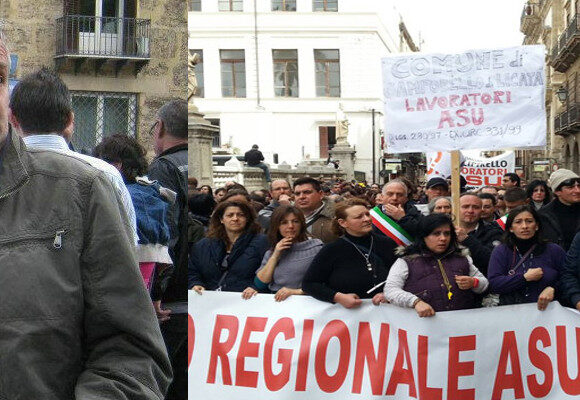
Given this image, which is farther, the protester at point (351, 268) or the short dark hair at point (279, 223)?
the short dark hair at point (279, 223)

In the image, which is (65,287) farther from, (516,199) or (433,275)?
(516,199)

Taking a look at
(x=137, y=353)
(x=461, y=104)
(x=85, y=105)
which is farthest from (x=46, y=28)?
(x=461, y=104)

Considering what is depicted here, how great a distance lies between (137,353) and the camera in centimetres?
180

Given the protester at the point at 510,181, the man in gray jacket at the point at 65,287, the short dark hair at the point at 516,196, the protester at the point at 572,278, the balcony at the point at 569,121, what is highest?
the balcony at the point at 569,121

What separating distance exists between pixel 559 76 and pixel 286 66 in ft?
128

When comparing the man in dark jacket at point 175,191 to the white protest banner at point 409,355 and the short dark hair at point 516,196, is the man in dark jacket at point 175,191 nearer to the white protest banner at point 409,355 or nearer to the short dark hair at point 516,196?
the white protest banner at point 409,355

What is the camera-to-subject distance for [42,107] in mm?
2641

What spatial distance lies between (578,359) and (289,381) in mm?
1662

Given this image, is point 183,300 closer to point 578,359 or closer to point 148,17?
point 148,17

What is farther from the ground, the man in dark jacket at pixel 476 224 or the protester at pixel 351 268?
the man in dark jacket at pixel 476 224

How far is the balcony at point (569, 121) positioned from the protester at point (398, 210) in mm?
34784

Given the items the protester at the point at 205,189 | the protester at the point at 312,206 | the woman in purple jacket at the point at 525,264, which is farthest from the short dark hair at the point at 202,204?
the woman in purple jacket at the point at 525,264

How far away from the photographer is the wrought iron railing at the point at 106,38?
4.71 metres

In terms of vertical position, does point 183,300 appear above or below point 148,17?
below
